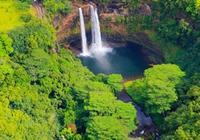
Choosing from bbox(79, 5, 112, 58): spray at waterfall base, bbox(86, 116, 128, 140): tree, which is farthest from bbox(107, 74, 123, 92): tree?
bbox(79, 5, 112, 58): spray at waterfall base

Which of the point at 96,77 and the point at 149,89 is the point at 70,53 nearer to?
the point at 96,77

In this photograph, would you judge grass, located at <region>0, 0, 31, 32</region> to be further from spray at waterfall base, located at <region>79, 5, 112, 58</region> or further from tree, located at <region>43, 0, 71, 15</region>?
spray at waterfall base, located at <region>79, 5, 112, 58</region>

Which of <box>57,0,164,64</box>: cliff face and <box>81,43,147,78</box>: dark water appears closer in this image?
<box>81,43,147,78</box>: dark water

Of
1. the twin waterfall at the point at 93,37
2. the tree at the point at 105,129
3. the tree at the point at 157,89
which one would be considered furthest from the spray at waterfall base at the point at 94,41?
the tree at the point at 105,129

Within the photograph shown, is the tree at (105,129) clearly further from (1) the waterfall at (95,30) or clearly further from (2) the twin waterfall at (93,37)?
(1) the waterfall at (95,30)

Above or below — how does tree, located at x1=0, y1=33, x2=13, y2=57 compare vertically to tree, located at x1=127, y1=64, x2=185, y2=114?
above

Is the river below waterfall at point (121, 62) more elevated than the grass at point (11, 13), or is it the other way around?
the grass at point (11, 13)

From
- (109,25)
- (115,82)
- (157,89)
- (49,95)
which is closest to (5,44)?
(49,95)
